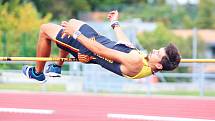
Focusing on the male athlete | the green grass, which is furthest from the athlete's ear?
the green grass

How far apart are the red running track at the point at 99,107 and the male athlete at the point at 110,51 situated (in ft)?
6.33

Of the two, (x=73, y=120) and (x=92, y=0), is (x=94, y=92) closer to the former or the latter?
(x=73, y=120)

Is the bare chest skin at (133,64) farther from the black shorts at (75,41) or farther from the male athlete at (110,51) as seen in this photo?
the black shorts at (75,41)

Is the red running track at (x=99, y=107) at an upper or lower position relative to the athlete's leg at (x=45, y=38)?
lower

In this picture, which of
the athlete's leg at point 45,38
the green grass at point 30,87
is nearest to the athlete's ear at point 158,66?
the athlete's leg at point 45,38

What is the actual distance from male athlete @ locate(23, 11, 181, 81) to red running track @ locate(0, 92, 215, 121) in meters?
1.93

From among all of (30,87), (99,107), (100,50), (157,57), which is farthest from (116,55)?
(30,87)

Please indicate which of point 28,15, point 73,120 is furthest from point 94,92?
point 28,15

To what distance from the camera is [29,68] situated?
766cm

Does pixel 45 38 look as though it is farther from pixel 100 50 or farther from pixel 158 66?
pixel 158 66

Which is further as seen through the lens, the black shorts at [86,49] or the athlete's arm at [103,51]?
the black shorts at [86,49]

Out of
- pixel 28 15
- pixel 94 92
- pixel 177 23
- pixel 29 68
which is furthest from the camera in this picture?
pixel 177 23

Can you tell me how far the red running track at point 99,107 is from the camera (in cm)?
927

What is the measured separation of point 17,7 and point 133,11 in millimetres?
21499
